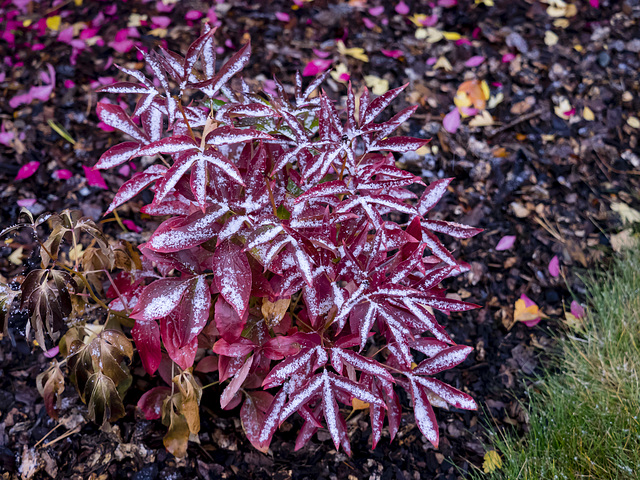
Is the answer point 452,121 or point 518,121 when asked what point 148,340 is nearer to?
point 452,121

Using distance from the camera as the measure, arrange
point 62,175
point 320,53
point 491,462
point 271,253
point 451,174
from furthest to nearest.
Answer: point 320,53
point 451,174
point 62,175
point 491,462
point 271,253

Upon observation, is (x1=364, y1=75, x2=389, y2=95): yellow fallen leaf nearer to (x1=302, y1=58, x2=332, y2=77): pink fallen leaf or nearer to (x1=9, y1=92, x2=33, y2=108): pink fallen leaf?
(x1=302, y1=58, x2=332, y2=77): pink fallen leaf

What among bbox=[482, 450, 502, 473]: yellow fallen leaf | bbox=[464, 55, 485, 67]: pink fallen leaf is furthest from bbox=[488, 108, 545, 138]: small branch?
bbox=[482, 450, 502, 473]: yellow fallen leaf

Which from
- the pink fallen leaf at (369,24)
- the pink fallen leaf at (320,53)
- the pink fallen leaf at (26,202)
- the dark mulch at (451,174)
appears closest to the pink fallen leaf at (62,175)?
the dark mulch at (451,174)

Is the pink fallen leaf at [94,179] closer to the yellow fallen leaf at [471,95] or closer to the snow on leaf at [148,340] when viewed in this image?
the snow on leaf at [148,340]

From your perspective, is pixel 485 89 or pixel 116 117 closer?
A: pixel 116 117

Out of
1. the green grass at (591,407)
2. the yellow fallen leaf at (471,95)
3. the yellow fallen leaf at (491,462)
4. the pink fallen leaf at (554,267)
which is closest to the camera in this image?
the green grass at (591,407)

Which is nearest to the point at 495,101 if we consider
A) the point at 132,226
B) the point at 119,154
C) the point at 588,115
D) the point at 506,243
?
the point at 588,115
